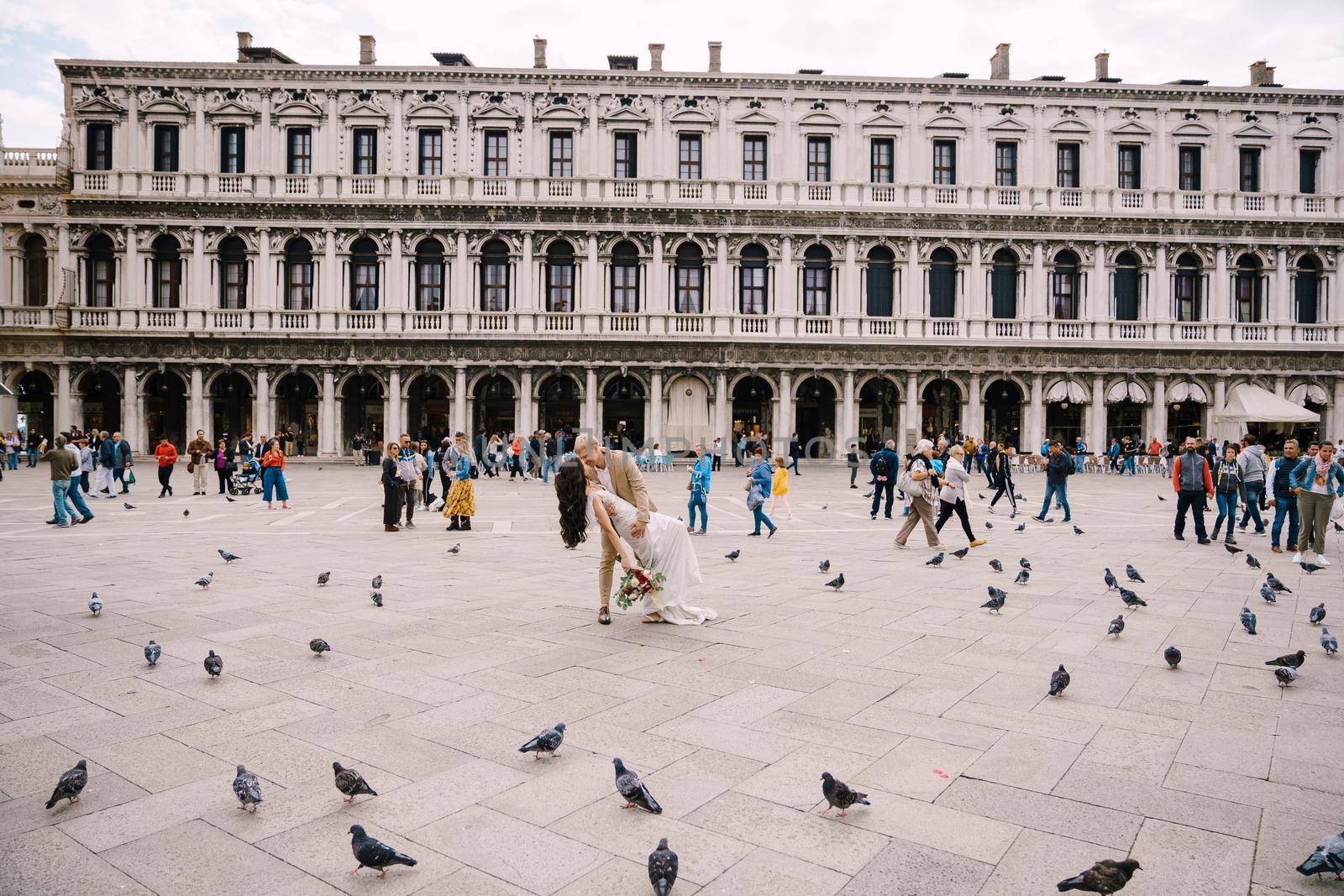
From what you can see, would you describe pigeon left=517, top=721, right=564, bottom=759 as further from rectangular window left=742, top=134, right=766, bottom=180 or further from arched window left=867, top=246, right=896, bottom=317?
rectangular window left=742, top=134, right=766, bottom=180

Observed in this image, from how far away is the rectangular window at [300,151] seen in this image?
32.4 metres

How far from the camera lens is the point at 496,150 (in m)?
32.8

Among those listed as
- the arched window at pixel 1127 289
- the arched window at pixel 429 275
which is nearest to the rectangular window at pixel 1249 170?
the arched window at pixel 1127 289

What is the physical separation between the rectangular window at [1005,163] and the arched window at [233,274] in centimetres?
2785

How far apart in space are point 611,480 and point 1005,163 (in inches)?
1227

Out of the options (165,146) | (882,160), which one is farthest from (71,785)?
(165,146)

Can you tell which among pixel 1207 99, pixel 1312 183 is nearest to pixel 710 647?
pixel 1207 99

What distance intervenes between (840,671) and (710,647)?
1034 millimetres

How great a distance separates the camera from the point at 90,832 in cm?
354

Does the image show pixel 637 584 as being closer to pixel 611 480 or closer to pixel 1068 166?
pixel 611 480

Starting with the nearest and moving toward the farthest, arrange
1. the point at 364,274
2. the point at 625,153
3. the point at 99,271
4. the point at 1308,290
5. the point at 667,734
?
the point at 667,734 → the point at 99,271 → the point at 364,274 → the point at 625,153 → the point at 1308,290

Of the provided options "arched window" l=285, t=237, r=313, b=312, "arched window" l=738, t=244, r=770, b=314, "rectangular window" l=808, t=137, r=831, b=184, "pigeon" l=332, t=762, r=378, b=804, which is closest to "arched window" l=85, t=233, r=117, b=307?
"arched window" l=285, t=237, r=313, b=312

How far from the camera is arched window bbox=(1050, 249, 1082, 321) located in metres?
33.6

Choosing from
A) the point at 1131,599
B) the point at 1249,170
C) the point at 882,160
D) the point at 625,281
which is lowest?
the point at 1131,599
